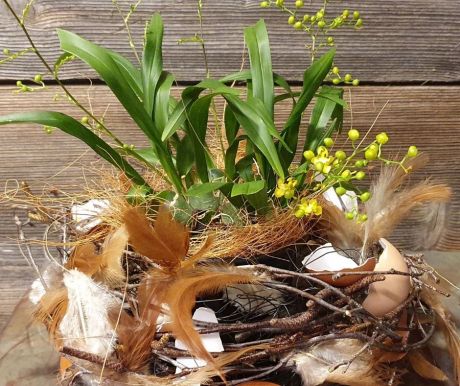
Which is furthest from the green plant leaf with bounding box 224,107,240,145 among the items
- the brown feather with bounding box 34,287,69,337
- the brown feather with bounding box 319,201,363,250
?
the brown feather with bounding box 34,287,69,337

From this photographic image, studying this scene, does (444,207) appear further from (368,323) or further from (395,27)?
(368,323)

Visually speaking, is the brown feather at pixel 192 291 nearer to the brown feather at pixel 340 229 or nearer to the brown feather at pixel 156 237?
the brown feather at pixel 156 237

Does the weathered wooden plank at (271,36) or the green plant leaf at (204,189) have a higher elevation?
the weathered wooden plank at (271,36)

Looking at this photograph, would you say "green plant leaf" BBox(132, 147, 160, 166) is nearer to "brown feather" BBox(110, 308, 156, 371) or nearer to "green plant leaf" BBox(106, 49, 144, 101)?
"green plant leaf" BBox(106, 49, 144, 101)

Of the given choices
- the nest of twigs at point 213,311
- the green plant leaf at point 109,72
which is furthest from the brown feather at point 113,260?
the green plant leaf at point 109,72

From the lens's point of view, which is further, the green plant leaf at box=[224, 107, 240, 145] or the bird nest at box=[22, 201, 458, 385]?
the green plant leaf at box=[224, 107, 240, 145]

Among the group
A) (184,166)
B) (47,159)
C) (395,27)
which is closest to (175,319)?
(184,166)

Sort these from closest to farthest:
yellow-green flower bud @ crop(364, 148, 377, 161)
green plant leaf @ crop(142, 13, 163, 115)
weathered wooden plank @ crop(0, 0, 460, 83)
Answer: yellow-green flower bud @ crop(364, 148, 377, 161) < green plant leaf @ crop(142, 13, 163, 115) < weathered wooden plank @ crop(0, 0, 460, 83)

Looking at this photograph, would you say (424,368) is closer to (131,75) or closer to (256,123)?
(256,123)
